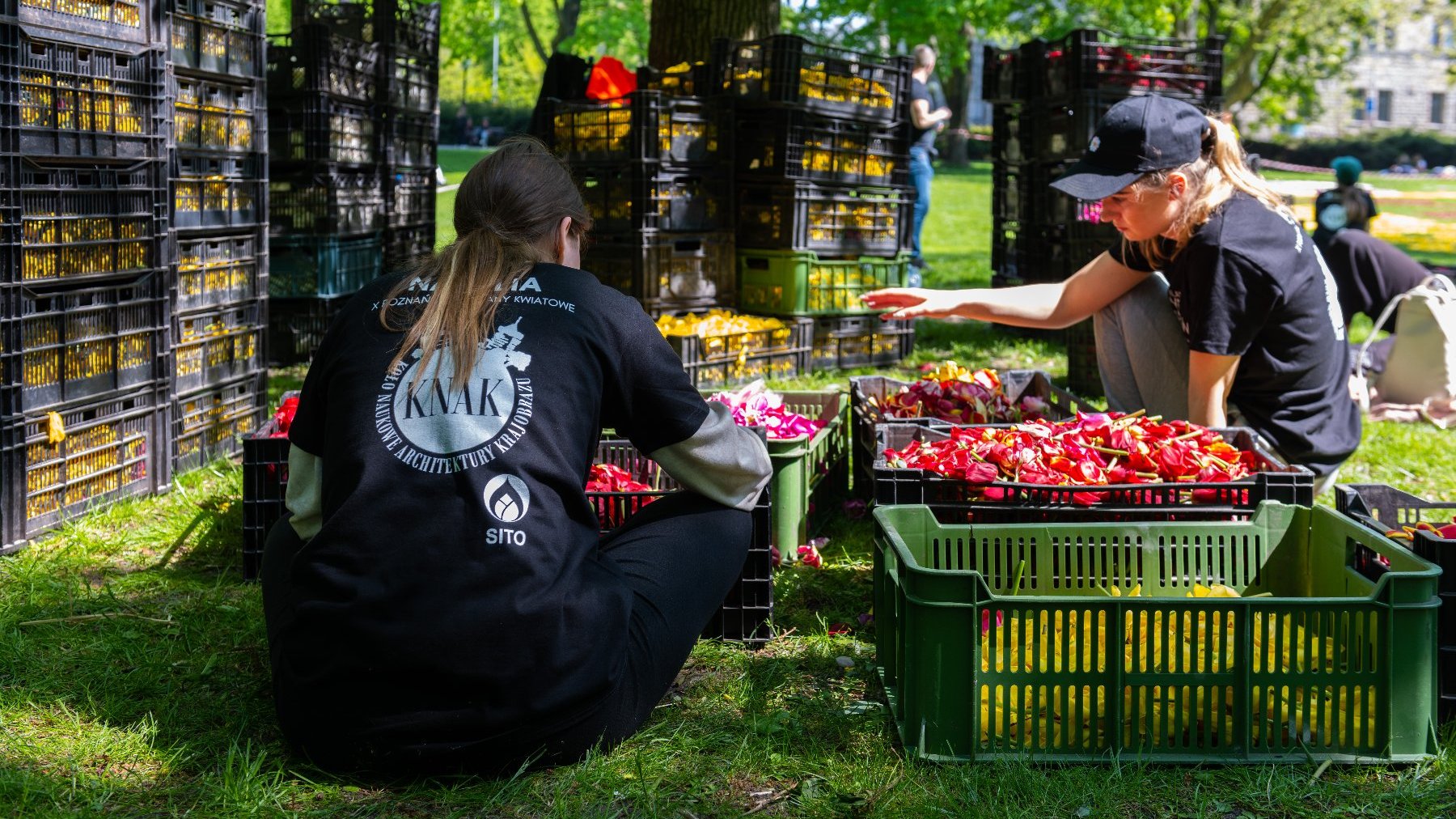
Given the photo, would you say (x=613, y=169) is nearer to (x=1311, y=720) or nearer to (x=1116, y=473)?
(x=1116, y=473)

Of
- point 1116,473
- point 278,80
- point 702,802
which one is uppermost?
point 278,80

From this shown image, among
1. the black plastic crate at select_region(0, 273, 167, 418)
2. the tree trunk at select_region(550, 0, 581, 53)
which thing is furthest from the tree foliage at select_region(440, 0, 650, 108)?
the black plastic crate at select_region(0, 273, 167, 418)

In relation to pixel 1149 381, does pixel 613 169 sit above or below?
above

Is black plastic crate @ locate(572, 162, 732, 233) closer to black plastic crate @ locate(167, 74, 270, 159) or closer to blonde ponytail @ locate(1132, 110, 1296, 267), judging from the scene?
black plastic crate @ locate(167, 74, 270, 159)

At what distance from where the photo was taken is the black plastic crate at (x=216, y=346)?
527cm

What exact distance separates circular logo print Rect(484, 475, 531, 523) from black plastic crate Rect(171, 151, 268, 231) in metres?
3.13

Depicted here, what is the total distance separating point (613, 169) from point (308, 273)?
2.09 meters

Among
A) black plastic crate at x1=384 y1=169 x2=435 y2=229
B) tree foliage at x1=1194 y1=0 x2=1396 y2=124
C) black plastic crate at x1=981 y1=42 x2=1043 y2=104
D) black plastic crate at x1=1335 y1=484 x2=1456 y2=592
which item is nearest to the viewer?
black plastic crate at x1=1335 y1=484 x2=1456 y2=592

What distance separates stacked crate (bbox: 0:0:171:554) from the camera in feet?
14.1

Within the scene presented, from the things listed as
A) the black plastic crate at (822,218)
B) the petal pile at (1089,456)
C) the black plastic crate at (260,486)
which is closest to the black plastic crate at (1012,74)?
the black plastic crate at (822,218)

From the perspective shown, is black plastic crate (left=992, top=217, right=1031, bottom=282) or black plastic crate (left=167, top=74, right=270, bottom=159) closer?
black plastic crate (left=167, top=74, right=270, bottom=159)

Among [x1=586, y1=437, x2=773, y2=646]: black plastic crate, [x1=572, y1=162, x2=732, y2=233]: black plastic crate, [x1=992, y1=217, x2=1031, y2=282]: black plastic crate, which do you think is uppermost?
[x1=572, y1=162, x2=732, y2=233]: black plastic crate

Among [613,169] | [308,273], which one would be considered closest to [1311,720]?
[613,169]

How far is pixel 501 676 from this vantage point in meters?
2.58
